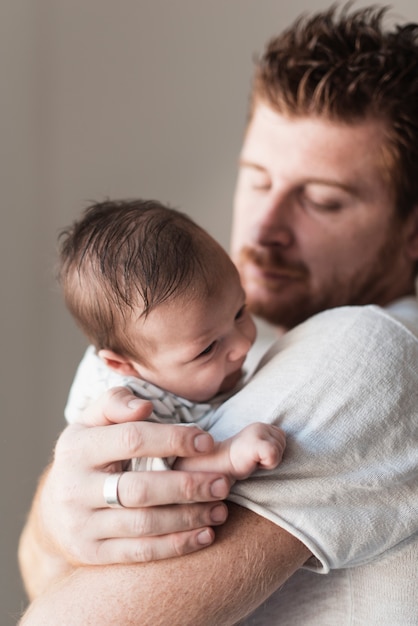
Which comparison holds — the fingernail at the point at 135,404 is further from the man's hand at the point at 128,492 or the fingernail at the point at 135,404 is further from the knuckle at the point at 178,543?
the knuckle at the point at 178,543

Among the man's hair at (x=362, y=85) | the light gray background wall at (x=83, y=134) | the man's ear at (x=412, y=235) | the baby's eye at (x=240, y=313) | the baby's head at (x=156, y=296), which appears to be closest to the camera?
the baby's head at (x=156, y=296)

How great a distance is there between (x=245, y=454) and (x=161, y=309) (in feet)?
0.69

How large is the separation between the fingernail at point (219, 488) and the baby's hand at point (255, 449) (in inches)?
0.6

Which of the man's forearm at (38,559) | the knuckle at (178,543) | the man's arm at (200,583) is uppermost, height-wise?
the knuckle at (178,543)

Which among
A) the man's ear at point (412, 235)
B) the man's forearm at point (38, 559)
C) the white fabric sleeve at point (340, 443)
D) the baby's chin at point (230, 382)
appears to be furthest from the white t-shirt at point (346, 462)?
the man's ear at point (412, 235)

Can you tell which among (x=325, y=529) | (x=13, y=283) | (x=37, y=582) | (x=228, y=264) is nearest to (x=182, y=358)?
(x=228, y=264)

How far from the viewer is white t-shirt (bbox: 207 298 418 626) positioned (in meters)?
0.93

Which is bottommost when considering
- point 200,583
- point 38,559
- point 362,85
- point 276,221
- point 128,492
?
point 38,559

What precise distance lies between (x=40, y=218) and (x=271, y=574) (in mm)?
1636

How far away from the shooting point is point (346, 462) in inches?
37.4

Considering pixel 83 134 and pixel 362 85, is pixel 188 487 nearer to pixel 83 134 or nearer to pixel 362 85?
pixel 362 85

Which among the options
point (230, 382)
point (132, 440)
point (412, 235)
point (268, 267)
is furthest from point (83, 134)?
point (132, 440)

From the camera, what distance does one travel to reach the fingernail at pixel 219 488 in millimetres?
895

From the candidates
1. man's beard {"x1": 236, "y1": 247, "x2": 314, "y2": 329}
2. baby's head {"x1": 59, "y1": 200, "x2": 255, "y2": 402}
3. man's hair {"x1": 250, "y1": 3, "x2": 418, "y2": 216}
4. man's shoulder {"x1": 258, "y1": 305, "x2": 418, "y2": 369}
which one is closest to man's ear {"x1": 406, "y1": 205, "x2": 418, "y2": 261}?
man's hair {"x1": 250, "y1": 3, "x2": 418, "y2": 216}
